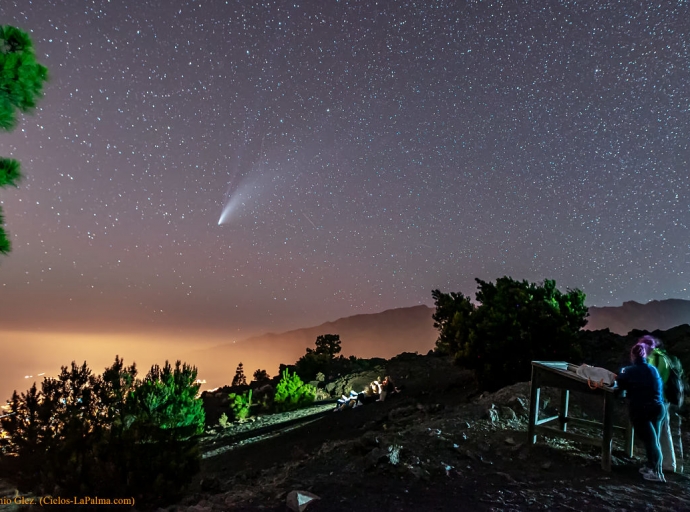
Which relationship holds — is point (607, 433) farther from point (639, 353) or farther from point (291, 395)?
point (291, 395)

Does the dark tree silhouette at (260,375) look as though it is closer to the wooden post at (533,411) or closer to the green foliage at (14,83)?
the wooden post at (533,411)

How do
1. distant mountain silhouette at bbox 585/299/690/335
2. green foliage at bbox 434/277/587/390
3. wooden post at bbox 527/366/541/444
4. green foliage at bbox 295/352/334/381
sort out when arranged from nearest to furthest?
1. wooden post at bbox 527/366/541/444
2. green foliage at bbox 434/277/587/390
3. green foliage at bbox 295/352/334/381
4. distant mountain silhouette at bbox 585/299/690/335

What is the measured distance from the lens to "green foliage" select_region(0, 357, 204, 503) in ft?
18.2

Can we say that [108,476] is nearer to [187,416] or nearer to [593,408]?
[187,416]

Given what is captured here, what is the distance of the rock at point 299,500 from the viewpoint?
4574 mm

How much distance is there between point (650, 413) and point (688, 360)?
9.13 m

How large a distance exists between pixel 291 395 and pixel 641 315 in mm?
126570

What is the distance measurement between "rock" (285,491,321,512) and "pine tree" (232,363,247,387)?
2291 cm

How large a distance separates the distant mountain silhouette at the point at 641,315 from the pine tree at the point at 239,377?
329 feet

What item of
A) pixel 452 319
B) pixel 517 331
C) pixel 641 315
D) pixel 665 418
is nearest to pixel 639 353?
pixel 665 418

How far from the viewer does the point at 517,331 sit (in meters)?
12.4

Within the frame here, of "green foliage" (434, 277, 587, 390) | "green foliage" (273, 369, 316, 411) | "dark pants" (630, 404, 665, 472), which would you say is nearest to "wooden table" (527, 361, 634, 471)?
"dark pants" (630, 404, 665, 472)

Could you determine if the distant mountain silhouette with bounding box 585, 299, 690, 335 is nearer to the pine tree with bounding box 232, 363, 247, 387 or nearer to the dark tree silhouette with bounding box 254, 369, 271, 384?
the dark tree silhouette with bounding box 254, 369, 271, 384

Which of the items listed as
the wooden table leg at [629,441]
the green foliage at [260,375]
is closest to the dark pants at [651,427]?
the wooden table leg at [629,441]
